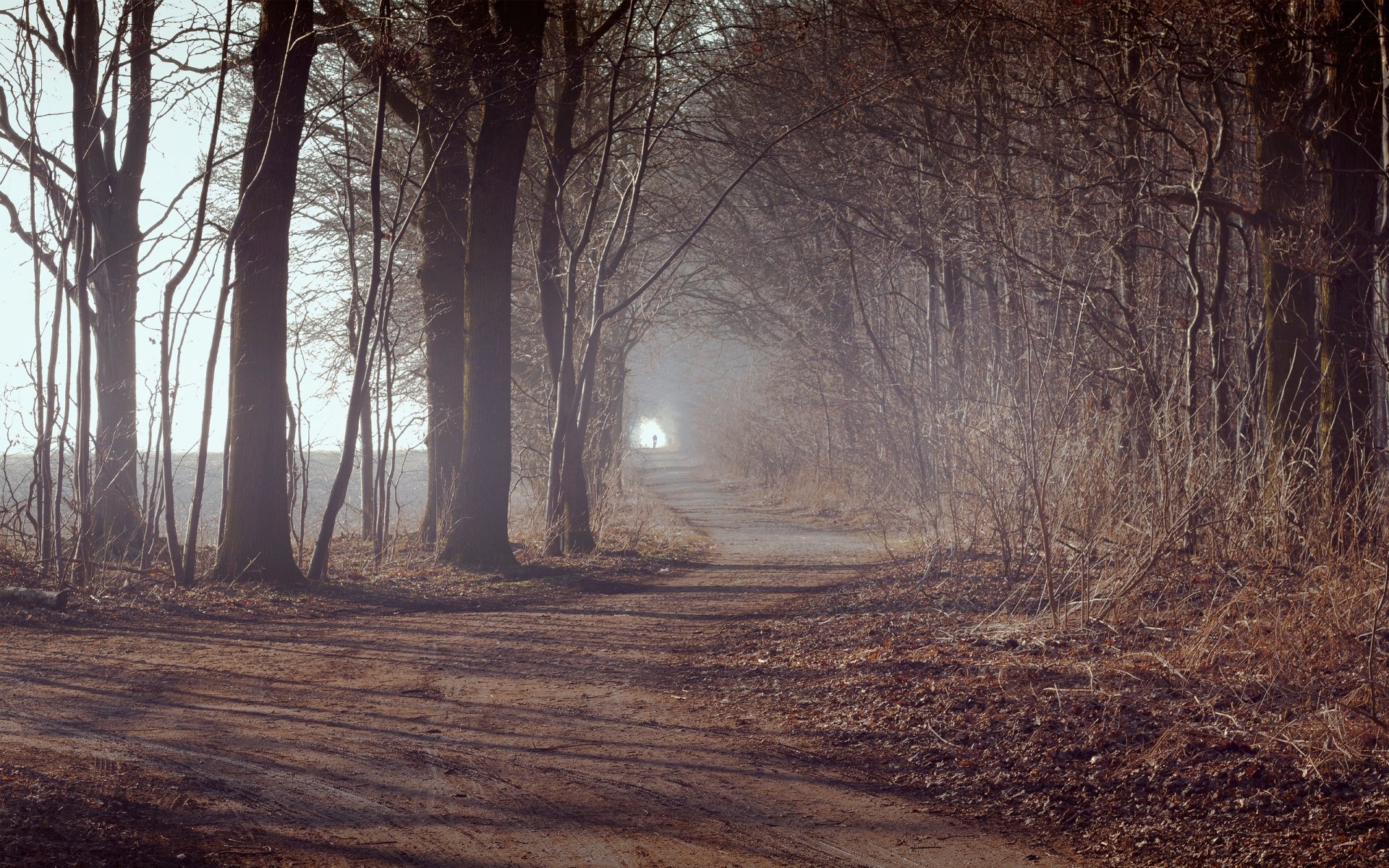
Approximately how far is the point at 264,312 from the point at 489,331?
278 cm

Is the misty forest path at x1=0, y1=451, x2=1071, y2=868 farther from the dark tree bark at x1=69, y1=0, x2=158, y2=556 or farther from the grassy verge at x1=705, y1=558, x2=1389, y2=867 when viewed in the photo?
the dark tree bark at x1=69, y1=0, x2=158, y2=556

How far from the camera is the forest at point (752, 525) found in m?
4.62

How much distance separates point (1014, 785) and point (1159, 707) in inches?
38.2

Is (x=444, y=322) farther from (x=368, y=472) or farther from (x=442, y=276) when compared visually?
(x=368, y=472)

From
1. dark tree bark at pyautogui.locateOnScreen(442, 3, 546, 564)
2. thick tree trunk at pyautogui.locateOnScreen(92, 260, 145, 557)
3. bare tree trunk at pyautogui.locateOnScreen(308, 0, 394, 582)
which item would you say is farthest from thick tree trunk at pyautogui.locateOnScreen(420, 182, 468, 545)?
thick tree trunk at pyautogui.locateOnScreen(92, 260, 145, 557)

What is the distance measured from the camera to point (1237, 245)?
14.1 metres

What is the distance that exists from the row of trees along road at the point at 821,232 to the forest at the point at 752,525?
0.24ft

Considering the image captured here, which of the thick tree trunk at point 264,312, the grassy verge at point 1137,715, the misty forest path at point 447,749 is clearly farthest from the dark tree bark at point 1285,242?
the thick tree trunk at point 264,312

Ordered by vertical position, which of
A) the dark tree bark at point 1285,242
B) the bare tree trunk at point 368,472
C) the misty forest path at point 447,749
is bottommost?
the misty forest path at point 447,749

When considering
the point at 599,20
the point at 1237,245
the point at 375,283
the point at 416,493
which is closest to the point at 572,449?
the point at 375,283

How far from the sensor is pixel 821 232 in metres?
18.8

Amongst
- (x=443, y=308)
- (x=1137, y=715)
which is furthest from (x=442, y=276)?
(x=1137, y=715)

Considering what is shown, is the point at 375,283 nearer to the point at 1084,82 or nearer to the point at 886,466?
the point at 1084,82

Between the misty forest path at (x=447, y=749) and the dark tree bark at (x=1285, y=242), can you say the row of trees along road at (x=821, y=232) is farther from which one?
the misty forest path at (x=447, y=749)
